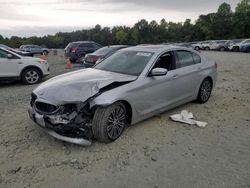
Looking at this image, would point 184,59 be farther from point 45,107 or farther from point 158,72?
point 45,107

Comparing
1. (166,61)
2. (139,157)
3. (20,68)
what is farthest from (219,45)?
(139,157)

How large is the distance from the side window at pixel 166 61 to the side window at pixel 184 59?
0.63ft

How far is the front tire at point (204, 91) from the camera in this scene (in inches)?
239

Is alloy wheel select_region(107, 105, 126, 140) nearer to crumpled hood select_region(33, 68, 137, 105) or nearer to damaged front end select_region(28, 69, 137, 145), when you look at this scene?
damaged front end select_region(28, 69, 137, 145)

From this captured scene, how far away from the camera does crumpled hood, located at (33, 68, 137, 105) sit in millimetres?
3750

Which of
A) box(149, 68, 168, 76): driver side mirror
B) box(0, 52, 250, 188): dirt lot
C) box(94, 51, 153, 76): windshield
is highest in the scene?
box(94, 51, 153, 76): windshield

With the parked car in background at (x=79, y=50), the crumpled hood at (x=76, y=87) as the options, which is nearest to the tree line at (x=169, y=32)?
the parked car in background at (x=79, y=50)

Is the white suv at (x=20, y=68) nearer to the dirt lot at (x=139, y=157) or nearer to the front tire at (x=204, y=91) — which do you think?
the dirt lot at (x=139, y=157)

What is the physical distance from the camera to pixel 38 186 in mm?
2973

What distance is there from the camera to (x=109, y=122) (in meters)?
3.94

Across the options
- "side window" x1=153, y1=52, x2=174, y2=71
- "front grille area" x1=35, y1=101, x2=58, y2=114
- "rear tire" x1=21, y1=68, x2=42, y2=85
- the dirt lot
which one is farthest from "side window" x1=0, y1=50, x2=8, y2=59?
"side window" x1=153, y1=52, x2=174, y2=71

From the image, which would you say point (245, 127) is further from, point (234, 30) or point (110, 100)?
point (234, 30)

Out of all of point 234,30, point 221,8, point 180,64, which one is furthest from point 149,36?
point 180,64

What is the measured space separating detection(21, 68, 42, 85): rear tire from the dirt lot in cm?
383
